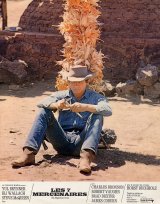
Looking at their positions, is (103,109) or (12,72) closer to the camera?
(103,109)

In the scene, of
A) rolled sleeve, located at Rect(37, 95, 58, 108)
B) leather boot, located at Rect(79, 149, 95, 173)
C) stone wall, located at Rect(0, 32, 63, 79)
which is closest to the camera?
leather boot, located at Rect(79, 149, 95, 173)

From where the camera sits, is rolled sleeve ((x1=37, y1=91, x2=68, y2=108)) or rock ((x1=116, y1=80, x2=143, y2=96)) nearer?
rolled sleeve ((x1=37, y1=91, x2=68, y2=108))

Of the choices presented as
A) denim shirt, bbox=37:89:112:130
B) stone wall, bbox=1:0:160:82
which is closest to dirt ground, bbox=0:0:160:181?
denim shirt, bbox=37:89:112:130

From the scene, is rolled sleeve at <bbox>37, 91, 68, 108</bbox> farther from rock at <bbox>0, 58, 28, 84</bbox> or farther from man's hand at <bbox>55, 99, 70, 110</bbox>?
rock at <bbox>0, 58, 28, 84</bbox>

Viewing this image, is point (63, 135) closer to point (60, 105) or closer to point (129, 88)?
point (60, 105)

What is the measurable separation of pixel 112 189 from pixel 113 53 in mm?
8236

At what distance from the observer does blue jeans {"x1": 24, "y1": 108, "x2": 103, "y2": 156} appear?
494 centimetres

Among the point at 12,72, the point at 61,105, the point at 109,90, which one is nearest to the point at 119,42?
the point at 109,90

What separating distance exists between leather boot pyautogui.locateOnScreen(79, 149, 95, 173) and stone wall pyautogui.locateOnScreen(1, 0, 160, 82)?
7.27m

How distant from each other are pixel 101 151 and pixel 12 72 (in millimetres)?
6623

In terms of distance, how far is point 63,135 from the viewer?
5176mm

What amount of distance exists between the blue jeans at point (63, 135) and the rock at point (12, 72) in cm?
678

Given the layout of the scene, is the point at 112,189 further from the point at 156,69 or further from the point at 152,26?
the point at 152,26

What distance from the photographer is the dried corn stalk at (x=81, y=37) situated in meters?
6.38
